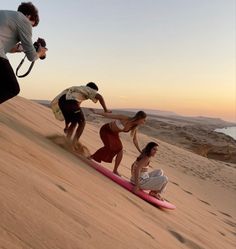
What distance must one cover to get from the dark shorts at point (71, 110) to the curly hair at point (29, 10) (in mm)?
2596

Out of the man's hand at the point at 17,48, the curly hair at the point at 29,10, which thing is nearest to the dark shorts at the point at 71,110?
the man's hand at the point at 17,48

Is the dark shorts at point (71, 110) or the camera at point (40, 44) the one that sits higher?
the camera at point (40, 44)

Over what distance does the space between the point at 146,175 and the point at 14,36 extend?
9.69ft

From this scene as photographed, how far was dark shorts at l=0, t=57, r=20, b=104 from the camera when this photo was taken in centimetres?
366

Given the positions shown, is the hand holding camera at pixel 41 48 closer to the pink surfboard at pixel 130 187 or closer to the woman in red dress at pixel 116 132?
the woman in red dress at pixel 116 132

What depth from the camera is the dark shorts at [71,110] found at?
6.24 meters

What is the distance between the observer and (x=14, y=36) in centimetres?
369

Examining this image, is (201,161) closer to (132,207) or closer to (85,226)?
(132,207)

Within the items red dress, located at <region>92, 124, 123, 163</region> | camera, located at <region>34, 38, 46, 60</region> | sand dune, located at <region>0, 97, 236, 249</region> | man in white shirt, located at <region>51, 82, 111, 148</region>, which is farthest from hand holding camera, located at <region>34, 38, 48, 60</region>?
red dress, located at <region>92, 124, 123, 163</region>

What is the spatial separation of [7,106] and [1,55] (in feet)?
14.7

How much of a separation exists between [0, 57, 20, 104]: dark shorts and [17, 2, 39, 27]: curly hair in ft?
1.33

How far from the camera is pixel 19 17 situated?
3.59 meters

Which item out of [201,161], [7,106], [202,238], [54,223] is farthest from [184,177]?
[54,223]

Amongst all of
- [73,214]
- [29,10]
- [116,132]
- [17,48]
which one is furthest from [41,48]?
[116,132]
